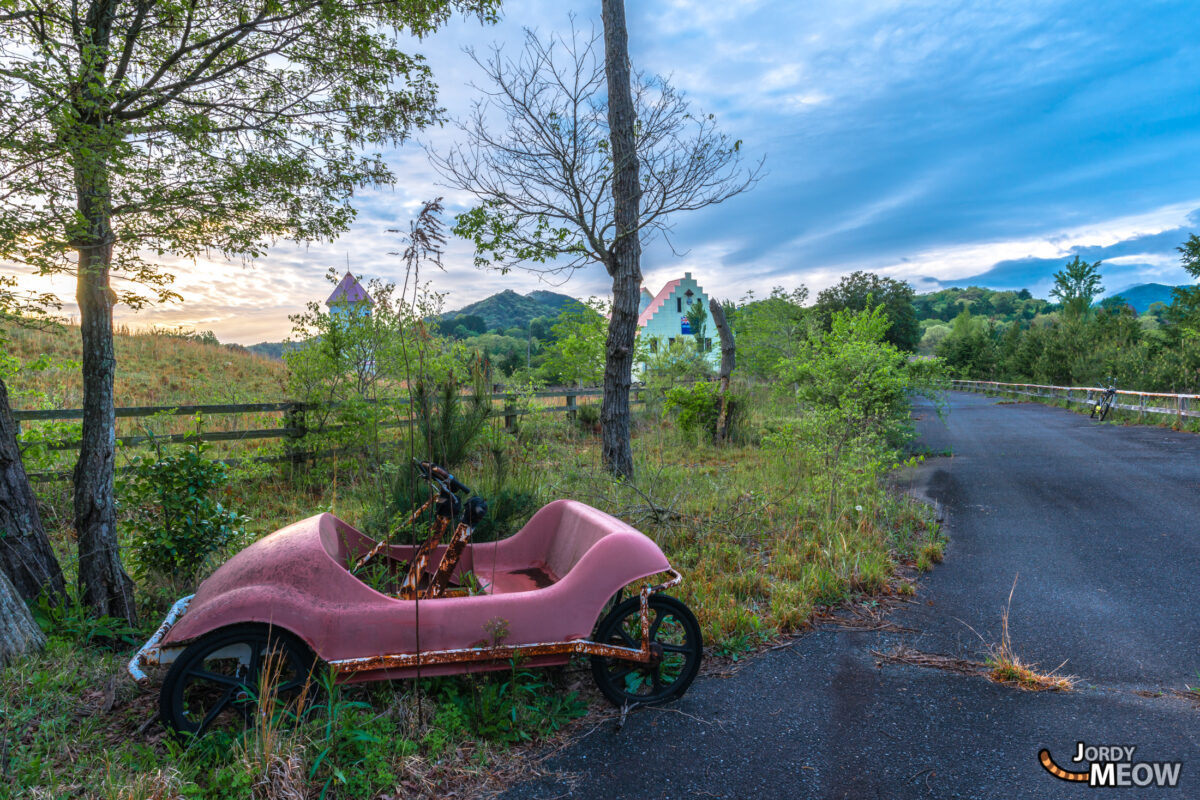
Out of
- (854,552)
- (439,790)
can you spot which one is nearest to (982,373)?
(854,552)

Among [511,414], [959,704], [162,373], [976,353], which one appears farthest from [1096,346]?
[162,373]

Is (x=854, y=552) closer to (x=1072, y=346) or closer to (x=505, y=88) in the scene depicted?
(x=505, y=88)

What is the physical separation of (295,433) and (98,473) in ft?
16.9

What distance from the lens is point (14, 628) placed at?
3291 millimetres

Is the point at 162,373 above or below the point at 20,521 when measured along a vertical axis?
above

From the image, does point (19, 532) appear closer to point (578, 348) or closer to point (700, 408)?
point (700, 408)

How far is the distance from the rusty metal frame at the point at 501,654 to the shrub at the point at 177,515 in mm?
2165

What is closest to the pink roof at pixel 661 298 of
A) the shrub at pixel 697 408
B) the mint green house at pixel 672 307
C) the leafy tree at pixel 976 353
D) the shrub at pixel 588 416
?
the mint green house at pixel 672 307

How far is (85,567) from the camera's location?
4.04m

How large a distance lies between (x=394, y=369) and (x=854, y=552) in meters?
6.62

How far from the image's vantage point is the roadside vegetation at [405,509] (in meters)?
2.64

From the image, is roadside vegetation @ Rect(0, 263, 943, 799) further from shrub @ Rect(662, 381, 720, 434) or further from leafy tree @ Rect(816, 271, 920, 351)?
leafy tree @ Rect(816, 271, 920, 351)

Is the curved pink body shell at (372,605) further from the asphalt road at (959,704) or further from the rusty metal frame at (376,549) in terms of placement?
the asphalt road at (959,704)

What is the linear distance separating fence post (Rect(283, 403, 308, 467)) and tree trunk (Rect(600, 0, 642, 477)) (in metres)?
4.49
